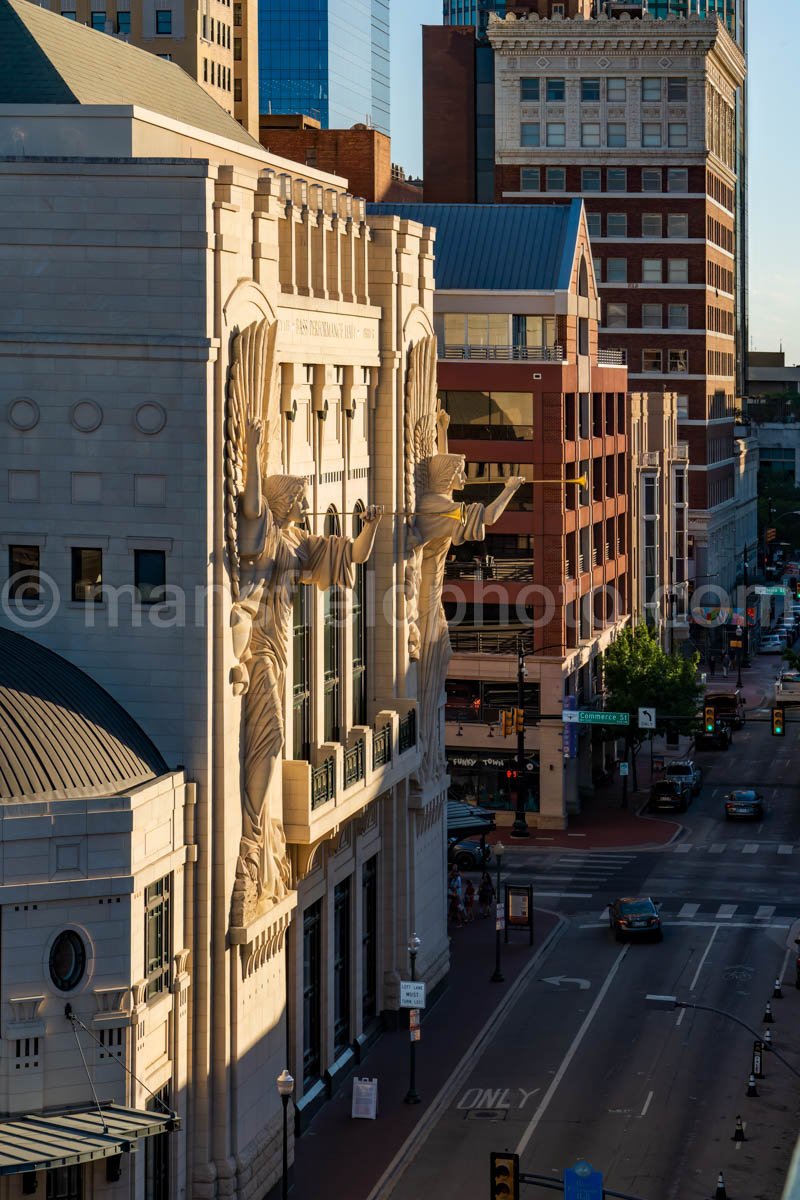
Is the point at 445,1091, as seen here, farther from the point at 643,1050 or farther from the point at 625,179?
the point at 625,179

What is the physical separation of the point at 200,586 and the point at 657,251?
4256 inches

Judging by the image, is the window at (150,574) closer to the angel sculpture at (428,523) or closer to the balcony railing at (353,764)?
the balcony railing at (353,764)

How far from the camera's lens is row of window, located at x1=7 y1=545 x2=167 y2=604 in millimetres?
43438

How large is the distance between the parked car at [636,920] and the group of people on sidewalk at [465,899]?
19.8ft

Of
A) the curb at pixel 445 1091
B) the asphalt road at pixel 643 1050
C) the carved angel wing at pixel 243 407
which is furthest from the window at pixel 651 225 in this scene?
the carved angel wing at pixel 243 407

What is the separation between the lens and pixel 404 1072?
5550 centimetres

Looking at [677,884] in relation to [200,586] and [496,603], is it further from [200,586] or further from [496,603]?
[200,586]

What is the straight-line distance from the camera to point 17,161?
42812 mm

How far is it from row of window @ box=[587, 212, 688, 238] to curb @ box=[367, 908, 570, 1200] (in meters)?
83.3

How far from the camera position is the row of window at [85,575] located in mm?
43438

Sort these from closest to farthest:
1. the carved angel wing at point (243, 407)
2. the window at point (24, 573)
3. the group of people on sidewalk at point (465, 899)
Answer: the carved angel wing at point (243, 407)
the window at point (24, 573)
the group of people on sidewalk at point (465, 899)

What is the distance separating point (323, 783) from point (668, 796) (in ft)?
160

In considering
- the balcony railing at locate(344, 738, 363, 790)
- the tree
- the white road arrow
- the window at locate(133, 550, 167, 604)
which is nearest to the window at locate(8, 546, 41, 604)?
the window at locate(133, 550, 167, 604)

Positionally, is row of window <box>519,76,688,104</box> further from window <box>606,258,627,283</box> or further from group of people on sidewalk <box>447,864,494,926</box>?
group of people on sidewalk <box>447,864,494,926</box>
